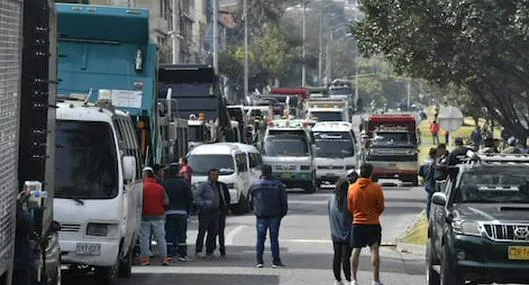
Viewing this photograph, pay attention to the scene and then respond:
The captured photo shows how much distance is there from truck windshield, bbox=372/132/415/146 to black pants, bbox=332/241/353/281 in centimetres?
3132

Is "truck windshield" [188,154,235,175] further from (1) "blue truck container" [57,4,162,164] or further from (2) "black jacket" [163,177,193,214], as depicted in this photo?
(2) "black jacket" [163,177,193,214]

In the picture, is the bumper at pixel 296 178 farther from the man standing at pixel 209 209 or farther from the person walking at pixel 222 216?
the man standing at pixel 209 209

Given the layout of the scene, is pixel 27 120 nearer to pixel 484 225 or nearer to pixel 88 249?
pixel 88 249

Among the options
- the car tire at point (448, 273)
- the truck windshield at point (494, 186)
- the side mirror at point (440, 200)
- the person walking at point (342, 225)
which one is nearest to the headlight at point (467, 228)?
the car tire at point (448, 273)

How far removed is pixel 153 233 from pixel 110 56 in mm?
3755

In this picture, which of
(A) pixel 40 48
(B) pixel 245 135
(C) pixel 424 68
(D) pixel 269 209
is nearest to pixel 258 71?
(B) pixel 245 135

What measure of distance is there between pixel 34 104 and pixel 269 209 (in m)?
9.66

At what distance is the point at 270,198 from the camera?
63.9 ft

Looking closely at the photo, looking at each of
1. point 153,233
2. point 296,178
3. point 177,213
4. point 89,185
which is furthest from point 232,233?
point 296,178

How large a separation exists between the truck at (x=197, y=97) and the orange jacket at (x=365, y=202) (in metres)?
18.2

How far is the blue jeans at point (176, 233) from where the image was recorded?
68.6ft

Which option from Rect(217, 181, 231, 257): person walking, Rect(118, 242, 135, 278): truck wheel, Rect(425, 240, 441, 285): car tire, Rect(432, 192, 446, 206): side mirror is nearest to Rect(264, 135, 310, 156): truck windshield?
Rect(217, 181, 231, 257): person walking

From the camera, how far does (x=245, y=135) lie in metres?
46.2

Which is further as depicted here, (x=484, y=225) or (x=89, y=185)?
(x=89, y=185)
